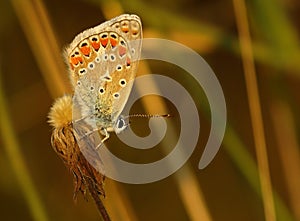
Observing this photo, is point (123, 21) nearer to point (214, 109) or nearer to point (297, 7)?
point (214, 109)

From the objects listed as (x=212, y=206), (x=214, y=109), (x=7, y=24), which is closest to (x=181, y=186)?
(x=214, y=109)

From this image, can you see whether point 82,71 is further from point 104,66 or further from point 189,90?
point 189,90

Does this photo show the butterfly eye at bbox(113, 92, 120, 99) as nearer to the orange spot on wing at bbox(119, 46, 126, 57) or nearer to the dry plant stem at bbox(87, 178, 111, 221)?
the orange spot on wing at bbox(119, 46, 126, 57)

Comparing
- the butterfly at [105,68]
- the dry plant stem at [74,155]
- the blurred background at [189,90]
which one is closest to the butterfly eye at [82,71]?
the butterfly at [105,68]

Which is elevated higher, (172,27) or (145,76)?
(172,27)

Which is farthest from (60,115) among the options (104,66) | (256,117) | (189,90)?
(189,90)

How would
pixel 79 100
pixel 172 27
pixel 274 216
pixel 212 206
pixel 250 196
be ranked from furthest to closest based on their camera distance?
pixel 212 206
pixel 172 27
pixel 250 196
pixel 274 216
pixel 79 100

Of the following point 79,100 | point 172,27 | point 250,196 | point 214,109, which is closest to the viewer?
point 79,100
